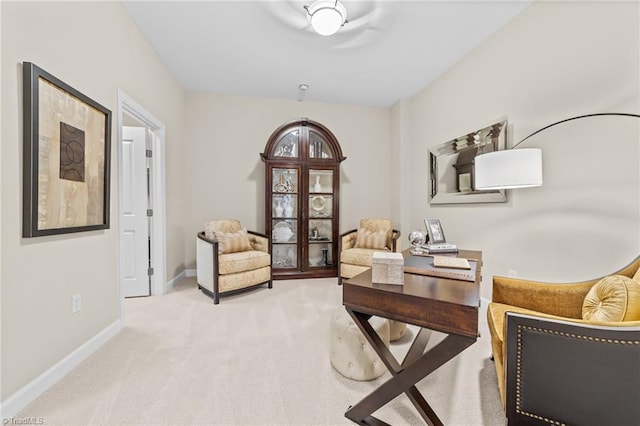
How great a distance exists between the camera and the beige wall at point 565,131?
1744 mm

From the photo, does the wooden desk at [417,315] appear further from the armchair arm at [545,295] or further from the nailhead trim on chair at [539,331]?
the armchair arm at [545,295]

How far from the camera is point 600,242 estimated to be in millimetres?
1870

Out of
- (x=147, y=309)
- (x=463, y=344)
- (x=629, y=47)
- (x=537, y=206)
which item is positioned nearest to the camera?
(x=463, y=344)

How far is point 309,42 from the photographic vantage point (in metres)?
2.77

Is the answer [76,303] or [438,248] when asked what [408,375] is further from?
[76,303]

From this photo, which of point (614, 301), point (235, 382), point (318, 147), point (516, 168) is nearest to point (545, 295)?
point (614, 301)

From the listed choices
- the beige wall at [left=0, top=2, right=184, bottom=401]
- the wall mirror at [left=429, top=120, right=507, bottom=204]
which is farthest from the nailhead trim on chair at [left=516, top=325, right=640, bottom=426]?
the beige wall at [left=0, top=2, right=184, bottom=401]

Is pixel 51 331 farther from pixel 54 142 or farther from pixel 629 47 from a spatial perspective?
pixel 629 47

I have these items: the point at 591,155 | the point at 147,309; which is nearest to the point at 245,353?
the point at 147,309

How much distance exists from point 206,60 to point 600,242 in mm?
4092

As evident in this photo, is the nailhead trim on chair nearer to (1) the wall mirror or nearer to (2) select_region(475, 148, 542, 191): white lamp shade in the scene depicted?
(2) select_region(475, 148, 542, 191): white lamp shade

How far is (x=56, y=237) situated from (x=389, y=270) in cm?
201

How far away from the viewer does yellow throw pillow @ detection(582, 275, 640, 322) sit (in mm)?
1062

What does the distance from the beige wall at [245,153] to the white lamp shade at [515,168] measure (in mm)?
2515
